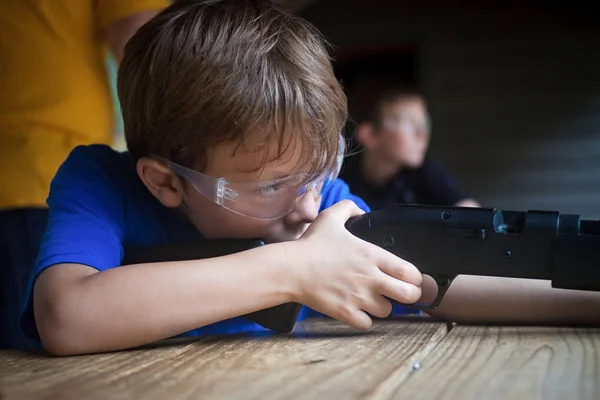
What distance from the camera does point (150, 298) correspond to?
4.57ft

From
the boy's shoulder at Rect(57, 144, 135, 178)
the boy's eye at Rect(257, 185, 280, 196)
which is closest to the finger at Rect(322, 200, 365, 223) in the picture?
the boy's eye at Rect(257, 185, 280, 196)

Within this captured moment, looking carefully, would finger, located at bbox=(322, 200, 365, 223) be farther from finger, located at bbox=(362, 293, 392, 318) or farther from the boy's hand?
finger, located at bbox=(362, 293, 392, 318)

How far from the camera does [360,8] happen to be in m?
8.49

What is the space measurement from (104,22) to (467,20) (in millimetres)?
7046

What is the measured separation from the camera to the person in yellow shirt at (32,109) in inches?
80.9

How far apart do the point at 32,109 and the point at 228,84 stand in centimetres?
74

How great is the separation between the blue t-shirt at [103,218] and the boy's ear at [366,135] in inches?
136

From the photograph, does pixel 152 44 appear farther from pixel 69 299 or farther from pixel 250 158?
pixel 69 299

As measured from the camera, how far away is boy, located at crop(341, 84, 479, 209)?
5.06 m

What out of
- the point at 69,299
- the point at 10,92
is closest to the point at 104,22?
the point at 10,92

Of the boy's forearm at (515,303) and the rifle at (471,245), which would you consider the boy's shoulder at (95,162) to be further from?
the boy's forearm at (515,303)

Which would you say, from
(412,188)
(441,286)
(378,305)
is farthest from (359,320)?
(412,188)

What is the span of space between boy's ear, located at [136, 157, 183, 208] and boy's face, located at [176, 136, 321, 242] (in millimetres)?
19

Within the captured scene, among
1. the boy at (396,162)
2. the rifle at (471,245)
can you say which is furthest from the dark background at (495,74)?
the rifle at (471,245)
